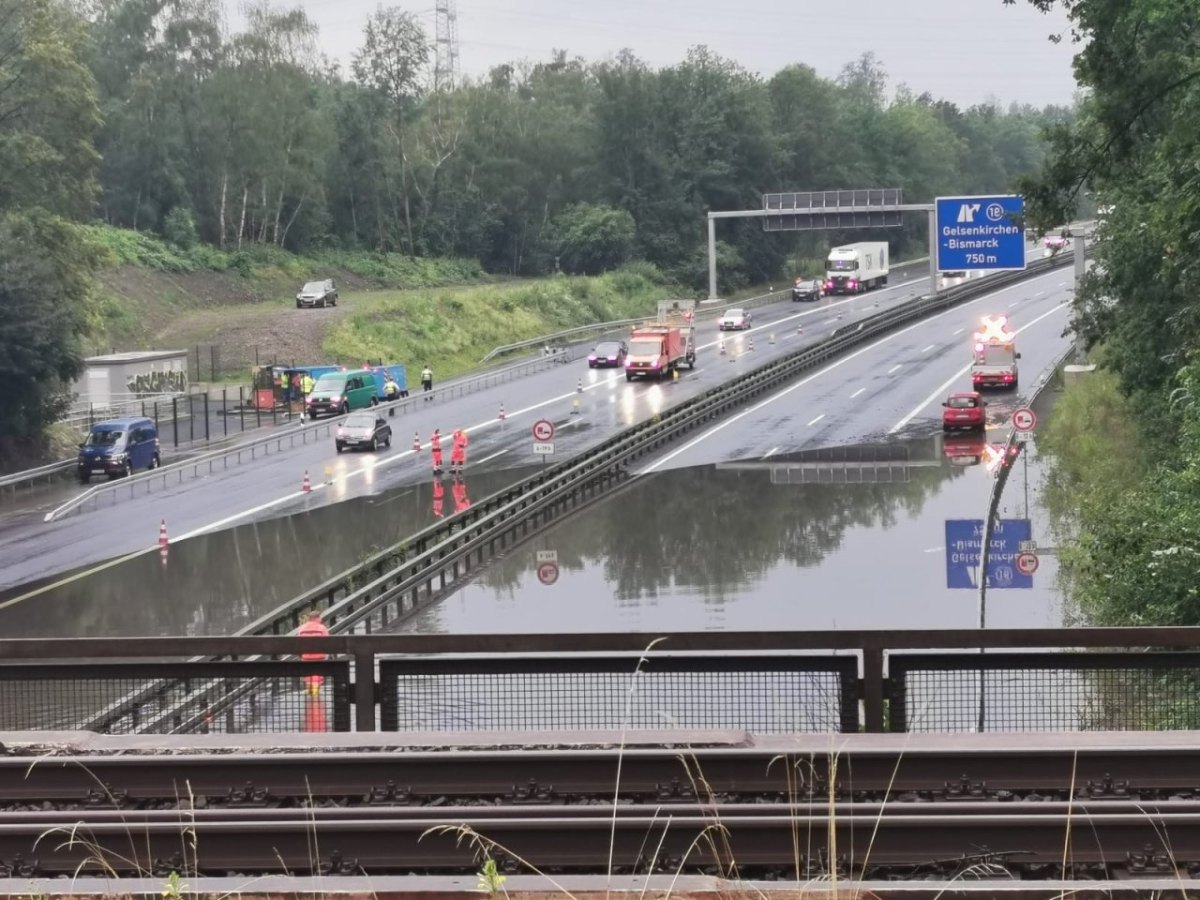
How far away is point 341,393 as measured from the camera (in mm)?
56906

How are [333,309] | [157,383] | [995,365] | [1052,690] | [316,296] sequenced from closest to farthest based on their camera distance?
[1052,690] → [995,365] → [157,383] → [333,309] → [316,296]

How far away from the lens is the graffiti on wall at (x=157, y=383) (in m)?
59.0

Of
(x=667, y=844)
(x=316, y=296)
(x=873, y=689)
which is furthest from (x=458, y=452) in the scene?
(x=316, y=296)

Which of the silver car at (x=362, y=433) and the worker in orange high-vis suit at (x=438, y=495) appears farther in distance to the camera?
the silver car at (x=362, y=433)

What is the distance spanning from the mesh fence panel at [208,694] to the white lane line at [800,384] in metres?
31.7

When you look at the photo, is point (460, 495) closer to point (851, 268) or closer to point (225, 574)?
point (225, 574)

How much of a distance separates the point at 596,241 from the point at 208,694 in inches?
3961

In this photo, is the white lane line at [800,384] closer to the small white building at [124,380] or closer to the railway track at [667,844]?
the small white building at [124,380]

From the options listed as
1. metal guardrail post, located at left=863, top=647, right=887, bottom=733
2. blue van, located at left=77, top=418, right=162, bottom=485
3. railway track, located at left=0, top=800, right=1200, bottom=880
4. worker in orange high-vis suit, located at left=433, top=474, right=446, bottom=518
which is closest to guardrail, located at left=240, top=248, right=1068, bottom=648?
worker in orange high-vis suit, located at left=433, top=474, right=446, bottom=518

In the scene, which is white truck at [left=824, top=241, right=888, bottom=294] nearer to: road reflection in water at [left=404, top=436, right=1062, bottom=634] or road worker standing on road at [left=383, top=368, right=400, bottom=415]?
road worker standing on road at [left=383, top=368, right=400, bottom=415]

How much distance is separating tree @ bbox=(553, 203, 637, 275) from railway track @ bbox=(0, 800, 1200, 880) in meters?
104

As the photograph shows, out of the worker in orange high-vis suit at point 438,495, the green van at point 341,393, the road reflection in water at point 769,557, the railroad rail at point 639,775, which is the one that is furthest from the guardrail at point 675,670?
the green van at point 341,393

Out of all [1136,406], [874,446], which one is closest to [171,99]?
[874,446]

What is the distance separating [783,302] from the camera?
98.8 m
